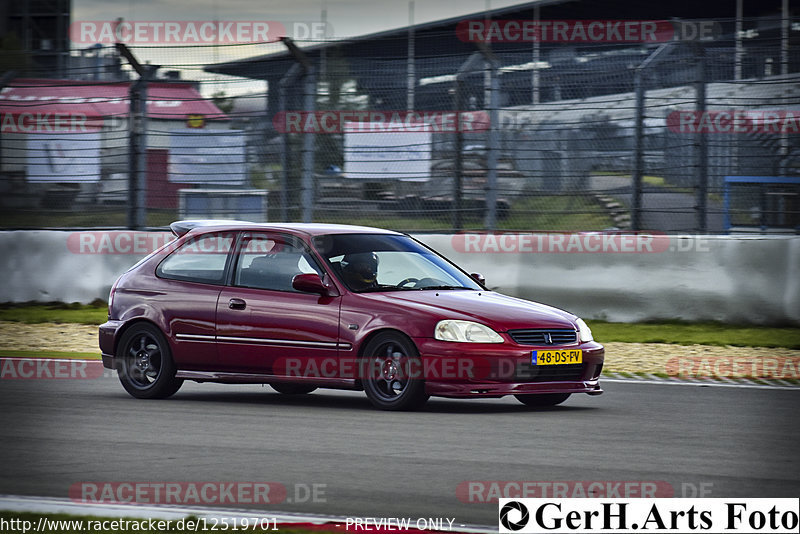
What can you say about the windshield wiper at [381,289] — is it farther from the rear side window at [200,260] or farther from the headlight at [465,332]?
the rear side window at [200,260]

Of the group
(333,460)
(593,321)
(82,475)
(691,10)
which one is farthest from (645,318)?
(691,10)

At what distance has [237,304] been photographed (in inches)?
408

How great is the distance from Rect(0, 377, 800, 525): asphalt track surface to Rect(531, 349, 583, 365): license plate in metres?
0.39

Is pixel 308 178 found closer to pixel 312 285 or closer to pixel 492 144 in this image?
pixel 492 144

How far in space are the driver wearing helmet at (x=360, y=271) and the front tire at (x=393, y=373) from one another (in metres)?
0.62

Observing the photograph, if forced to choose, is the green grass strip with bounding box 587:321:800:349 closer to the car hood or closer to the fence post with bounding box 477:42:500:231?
the fence post with bounding box 477:42:500:231

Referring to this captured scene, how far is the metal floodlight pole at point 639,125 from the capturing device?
1499 cm

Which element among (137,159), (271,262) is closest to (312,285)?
(271,262)

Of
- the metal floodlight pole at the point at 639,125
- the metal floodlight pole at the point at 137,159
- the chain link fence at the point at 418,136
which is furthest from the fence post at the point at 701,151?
the metal floodlight pole at the point at 137,159

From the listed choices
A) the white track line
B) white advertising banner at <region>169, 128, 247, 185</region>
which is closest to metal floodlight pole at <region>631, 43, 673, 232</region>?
the white track line

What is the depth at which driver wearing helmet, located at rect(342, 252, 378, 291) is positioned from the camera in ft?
33.5

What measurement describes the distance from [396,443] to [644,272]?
744 centimetres

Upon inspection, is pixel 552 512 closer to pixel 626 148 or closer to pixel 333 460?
pixel 333 460

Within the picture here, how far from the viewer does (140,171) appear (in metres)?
17.6
